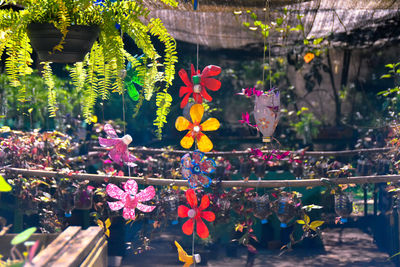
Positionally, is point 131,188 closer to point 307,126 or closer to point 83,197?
point 83,197

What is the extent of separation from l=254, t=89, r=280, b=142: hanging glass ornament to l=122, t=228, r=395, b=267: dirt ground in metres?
1.93

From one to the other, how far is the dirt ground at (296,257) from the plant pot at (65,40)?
242cm

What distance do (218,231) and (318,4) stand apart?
2.00 metres

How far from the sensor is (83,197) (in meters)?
2.36

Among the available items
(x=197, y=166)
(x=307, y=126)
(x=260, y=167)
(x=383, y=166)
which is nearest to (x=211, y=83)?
(x=197, y=166)

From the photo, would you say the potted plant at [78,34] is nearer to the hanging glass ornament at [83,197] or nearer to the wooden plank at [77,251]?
the wooden plank at [77,251]

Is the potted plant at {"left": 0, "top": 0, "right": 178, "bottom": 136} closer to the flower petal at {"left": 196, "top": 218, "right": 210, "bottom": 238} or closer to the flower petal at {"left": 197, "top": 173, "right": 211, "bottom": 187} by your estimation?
the flower petal at {"left": 197, "top": 173, "right": 211, "bottom": 187}

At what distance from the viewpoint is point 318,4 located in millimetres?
2354

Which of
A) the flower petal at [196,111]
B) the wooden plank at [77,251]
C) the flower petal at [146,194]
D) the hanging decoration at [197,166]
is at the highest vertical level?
the flower petal at [196,111]

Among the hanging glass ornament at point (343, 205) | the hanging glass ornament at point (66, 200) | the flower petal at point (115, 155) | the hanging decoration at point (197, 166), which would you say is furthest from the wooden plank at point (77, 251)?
the hanging glass ornament at point (343, 205)

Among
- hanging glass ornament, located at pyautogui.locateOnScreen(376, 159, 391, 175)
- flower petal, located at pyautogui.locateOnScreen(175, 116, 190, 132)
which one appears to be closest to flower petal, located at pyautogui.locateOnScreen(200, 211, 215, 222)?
flower petal, located at pyautogui.locateOnScreen(175, 116, 190, 132)

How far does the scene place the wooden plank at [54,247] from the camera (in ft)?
3.44

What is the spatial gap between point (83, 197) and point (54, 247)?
1.19m

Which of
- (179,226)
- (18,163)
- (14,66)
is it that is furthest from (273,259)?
(14,66)
